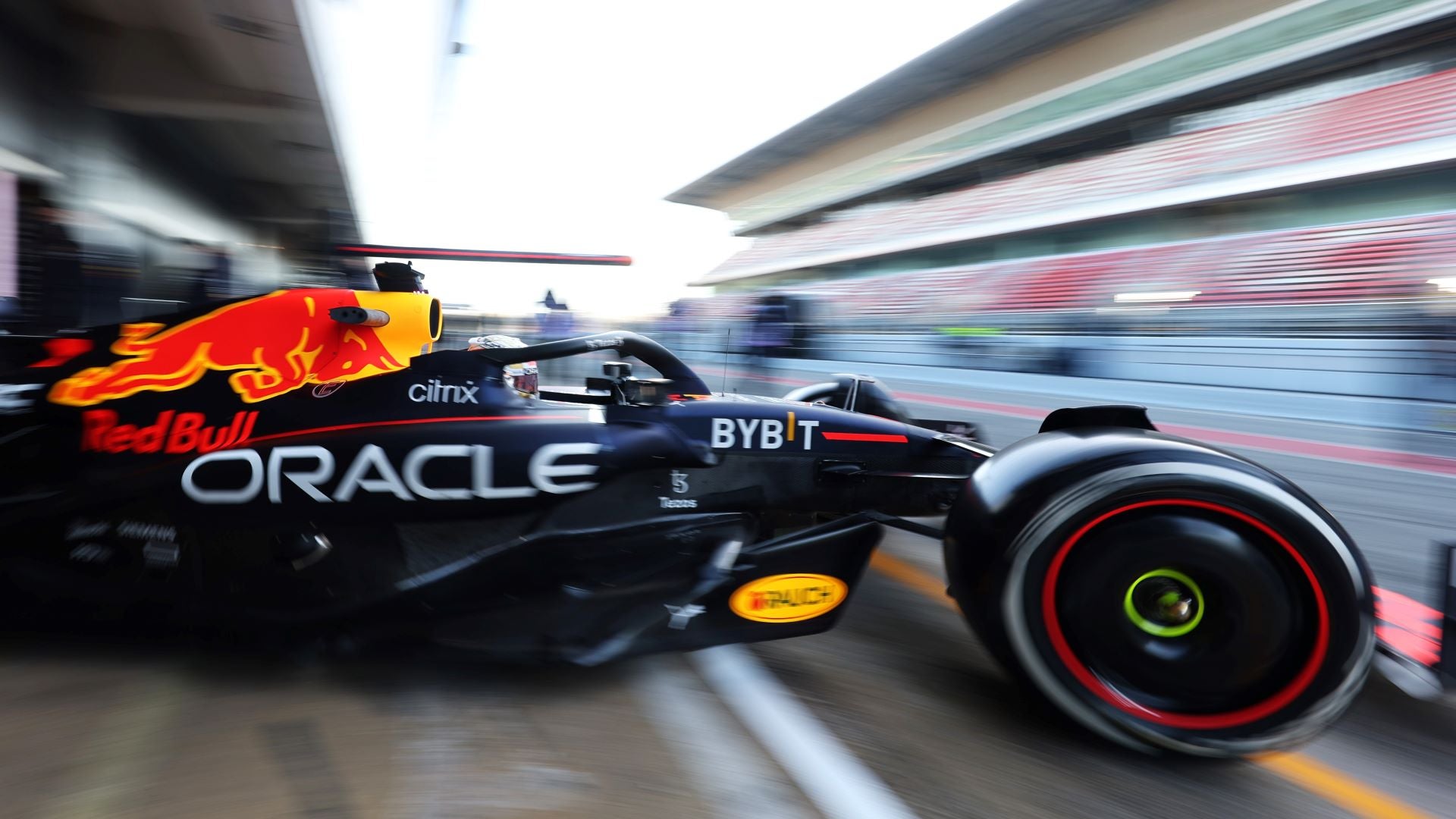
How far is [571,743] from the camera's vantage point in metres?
1.76

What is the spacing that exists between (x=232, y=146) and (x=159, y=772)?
53.2ft

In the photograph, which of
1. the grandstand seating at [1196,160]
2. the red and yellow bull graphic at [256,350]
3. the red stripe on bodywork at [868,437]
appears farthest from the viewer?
the grandstand seating at [1196,160]

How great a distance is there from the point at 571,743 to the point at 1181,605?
1.39 m

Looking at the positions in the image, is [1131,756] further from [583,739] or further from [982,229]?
[982,229]

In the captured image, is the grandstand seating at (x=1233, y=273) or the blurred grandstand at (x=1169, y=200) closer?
the blurred grandstand at (x=1169, y=200)

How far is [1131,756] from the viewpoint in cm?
179

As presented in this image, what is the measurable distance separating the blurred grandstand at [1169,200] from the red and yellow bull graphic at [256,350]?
662 centimetres

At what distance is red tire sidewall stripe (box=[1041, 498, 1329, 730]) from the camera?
1.67 metres

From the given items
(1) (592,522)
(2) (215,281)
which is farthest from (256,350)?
(2) (215,281)

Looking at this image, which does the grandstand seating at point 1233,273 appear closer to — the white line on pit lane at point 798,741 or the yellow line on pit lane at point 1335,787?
the white line on pit lane at point 798,741

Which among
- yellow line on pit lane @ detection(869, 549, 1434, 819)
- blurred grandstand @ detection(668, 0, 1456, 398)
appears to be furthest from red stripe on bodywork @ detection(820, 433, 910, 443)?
blurred grandstand @ detection(668, 0, 1456, 398)

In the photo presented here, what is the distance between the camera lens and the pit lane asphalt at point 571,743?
5.12 ft

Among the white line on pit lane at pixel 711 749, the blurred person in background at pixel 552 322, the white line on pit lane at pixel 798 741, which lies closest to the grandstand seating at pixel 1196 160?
the blurred person in background at pixel 552 322

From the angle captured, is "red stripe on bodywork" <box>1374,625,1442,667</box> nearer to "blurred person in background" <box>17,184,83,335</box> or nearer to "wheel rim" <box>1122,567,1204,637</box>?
"wheel rim" <box>1122,567,1204,637</box>
